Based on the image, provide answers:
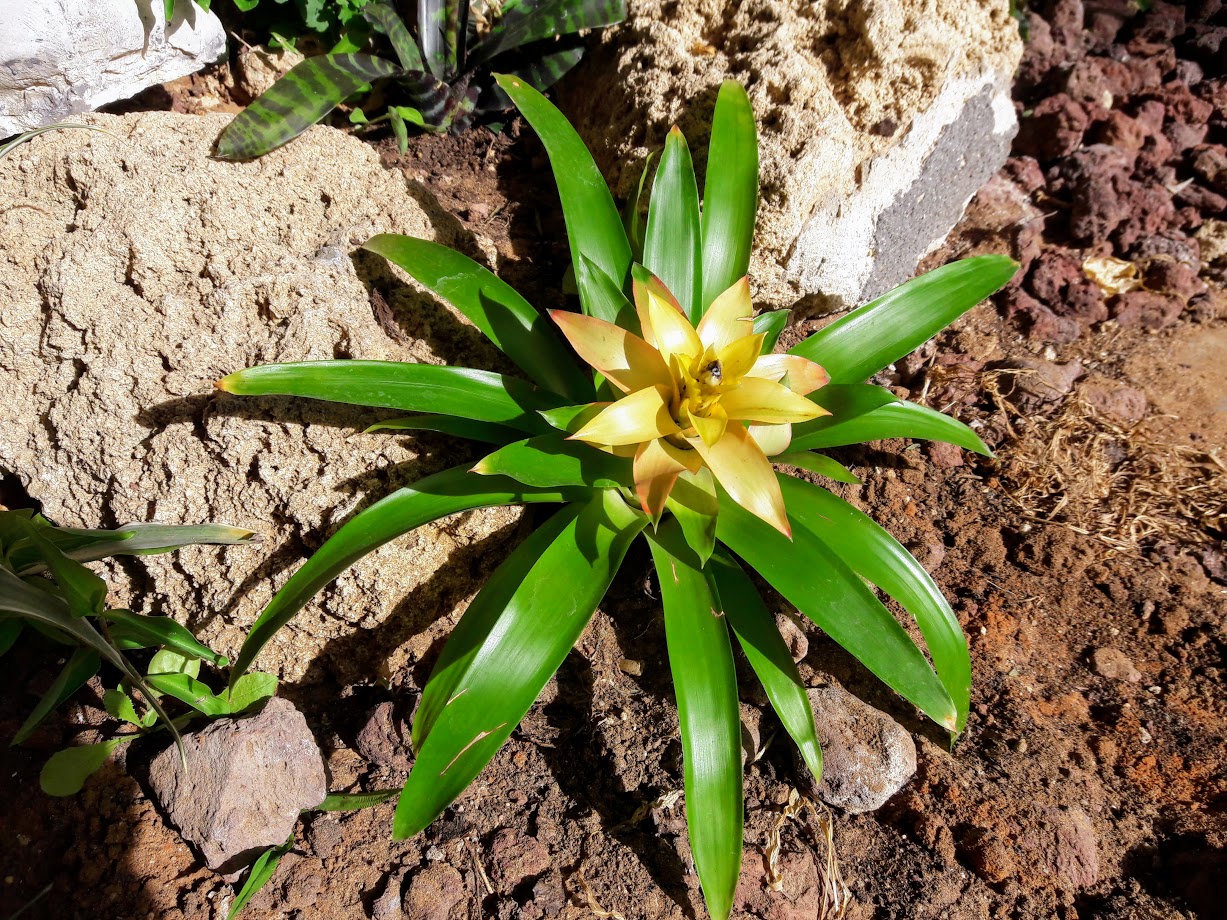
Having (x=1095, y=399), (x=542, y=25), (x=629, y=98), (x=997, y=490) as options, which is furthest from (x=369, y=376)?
(x=1095, y=399)

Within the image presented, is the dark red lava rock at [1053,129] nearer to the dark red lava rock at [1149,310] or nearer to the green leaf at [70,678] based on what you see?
the dark red lava rock at [1149,310]

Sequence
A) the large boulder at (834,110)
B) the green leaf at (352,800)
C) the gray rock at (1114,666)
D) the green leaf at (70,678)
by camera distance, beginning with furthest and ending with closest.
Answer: the large boulder at (834,110)
the gray rock at (1114,666)
the green leaf at (352,800)
the green leaf at (70,678)

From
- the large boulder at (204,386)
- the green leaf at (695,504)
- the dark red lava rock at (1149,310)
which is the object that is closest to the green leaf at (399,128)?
the large boulder at (204,386)

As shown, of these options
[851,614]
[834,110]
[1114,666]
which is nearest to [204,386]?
[851,614]

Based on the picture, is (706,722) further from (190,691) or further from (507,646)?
(190,691)

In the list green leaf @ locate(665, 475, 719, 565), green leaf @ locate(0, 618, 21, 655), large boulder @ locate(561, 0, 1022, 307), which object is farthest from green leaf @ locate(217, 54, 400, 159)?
green leaf @ locate(665, 475, 719, 565)

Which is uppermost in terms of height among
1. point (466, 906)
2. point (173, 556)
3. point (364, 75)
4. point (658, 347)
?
point (364, 75)

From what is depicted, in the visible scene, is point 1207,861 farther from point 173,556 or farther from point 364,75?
point 364,75
